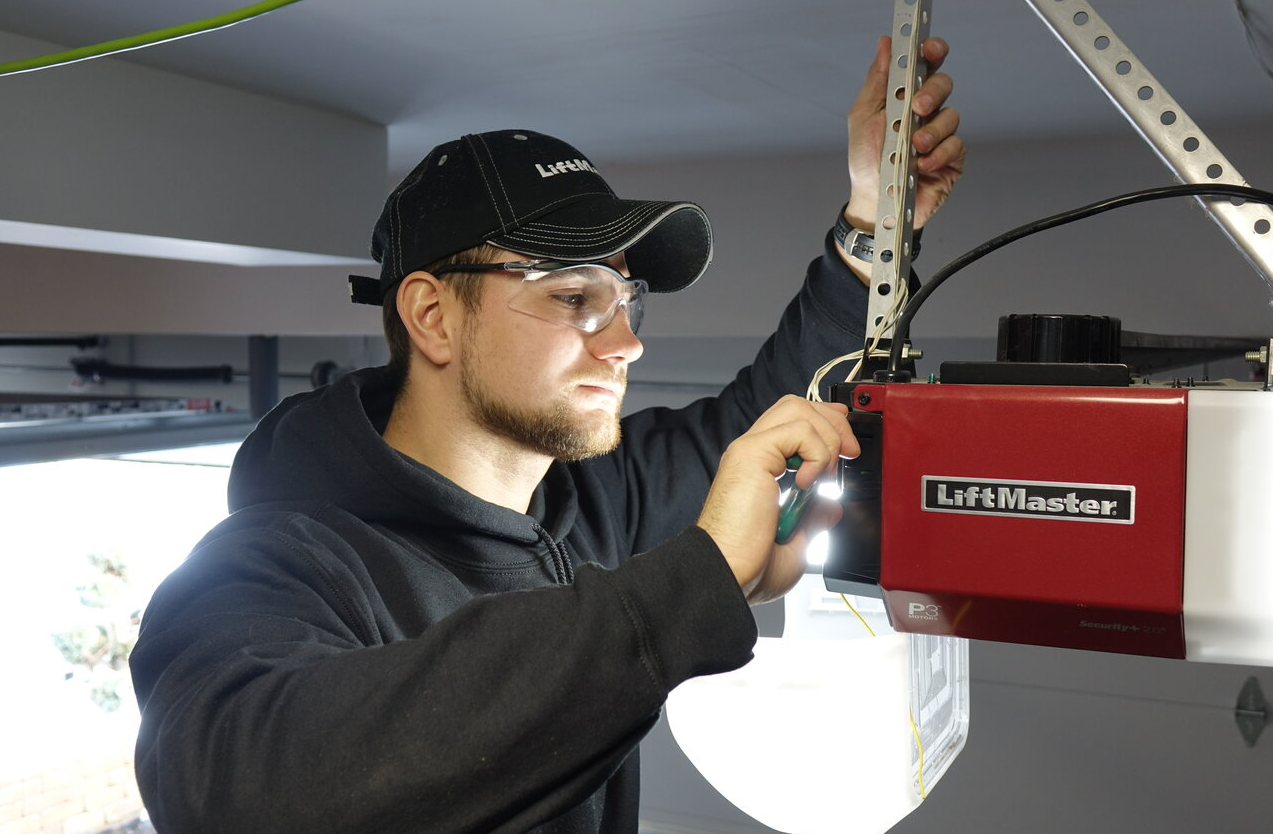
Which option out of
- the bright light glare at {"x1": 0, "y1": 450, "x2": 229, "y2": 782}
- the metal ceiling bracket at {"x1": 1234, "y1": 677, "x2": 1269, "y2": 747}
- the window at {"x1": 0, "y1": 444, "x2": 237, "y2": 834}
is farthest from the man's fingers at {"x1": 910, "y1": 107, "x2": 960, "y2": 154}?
the window at {"x1": 0, "y1": 444, "x2": 237, "y2": 834}

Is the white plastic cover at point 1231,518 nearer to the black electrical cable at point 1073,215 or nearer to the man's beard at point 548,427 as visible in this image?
→ the black electrical cable at point 1073,215

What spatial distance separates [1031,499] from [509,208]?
747mm

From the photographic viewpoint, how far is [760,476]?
2.46ft

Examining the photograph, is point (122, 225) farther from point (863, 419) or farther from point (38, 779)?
point (38, 779)

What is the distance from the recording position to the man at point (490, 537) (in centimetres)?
67

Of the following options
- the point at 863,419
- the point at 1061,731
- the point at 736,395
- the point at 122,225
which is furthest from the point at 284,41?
the point at 1061,731

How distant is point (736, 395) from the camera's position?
1516mm

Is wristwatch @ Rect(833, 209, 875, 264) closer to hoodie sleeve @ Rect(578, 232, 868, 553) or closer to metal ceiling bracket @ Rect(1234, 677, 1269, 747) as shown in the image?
hoodie sleeve @ Rect(578, 232, 868, 553)

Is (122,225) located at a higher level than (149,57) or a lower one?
lower

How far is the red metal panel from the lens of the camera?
61cm

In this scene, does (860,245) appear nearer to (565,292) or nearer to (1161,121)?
(565,292)

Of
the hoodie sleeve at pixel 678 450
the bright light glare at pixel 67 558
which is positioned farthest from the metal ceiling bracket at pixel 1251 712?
the bright light glare at pixel 67 558

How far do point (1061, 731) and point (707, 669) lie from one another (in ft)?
8.30

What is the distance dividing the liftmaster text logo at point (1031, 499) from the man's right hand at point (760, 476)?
82mm
